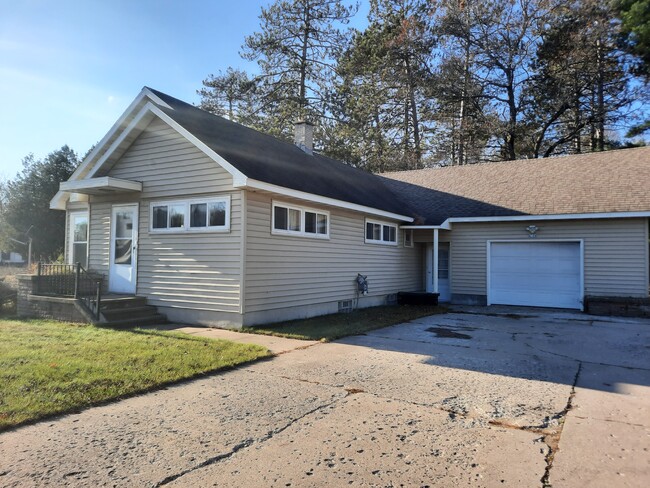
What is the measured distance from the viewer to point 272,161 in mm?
11172

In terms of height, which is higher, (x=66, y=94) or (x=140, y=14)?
(x=140, y=14)

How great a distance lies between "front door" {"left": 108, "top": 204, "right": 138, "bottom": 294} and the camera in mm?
10992

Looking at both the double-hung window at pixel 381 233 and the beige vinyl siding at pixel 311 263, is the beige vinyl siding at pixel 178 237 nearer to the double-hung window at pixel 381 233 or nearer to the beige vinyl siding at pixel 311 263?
→ the beige vinyl siding at pixel 311 263

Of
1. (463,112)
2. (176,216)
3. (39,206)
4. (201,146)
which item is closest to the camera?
(201,146)

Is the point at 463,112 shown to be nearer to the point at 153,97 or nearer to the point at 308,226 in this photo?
the point at 308,226

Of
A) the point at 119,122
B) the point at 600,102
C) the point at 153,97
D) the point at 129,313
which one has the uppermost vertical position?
the point at 600,102

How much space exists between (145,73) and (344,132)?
16.9 meters

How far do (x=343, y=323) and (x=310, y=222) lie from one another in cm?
267

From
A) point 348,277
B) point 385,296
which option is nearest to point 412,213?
point 385,296

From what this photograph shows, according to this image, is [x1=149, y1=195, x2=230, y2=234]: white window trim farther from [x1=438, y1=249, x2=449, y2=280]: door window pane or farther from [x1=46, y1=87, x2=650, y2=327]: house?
[x1=438, y1=249, x2=449, y2=280]: door window pane

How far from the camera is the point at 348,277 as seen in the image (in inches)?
502

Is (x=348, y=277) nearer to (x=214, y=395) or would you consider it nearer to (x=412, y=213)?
(x=412, y=213)

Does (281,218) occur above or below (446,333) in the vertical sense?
above

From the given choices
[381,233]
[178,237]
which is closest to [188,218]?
[178,237]
